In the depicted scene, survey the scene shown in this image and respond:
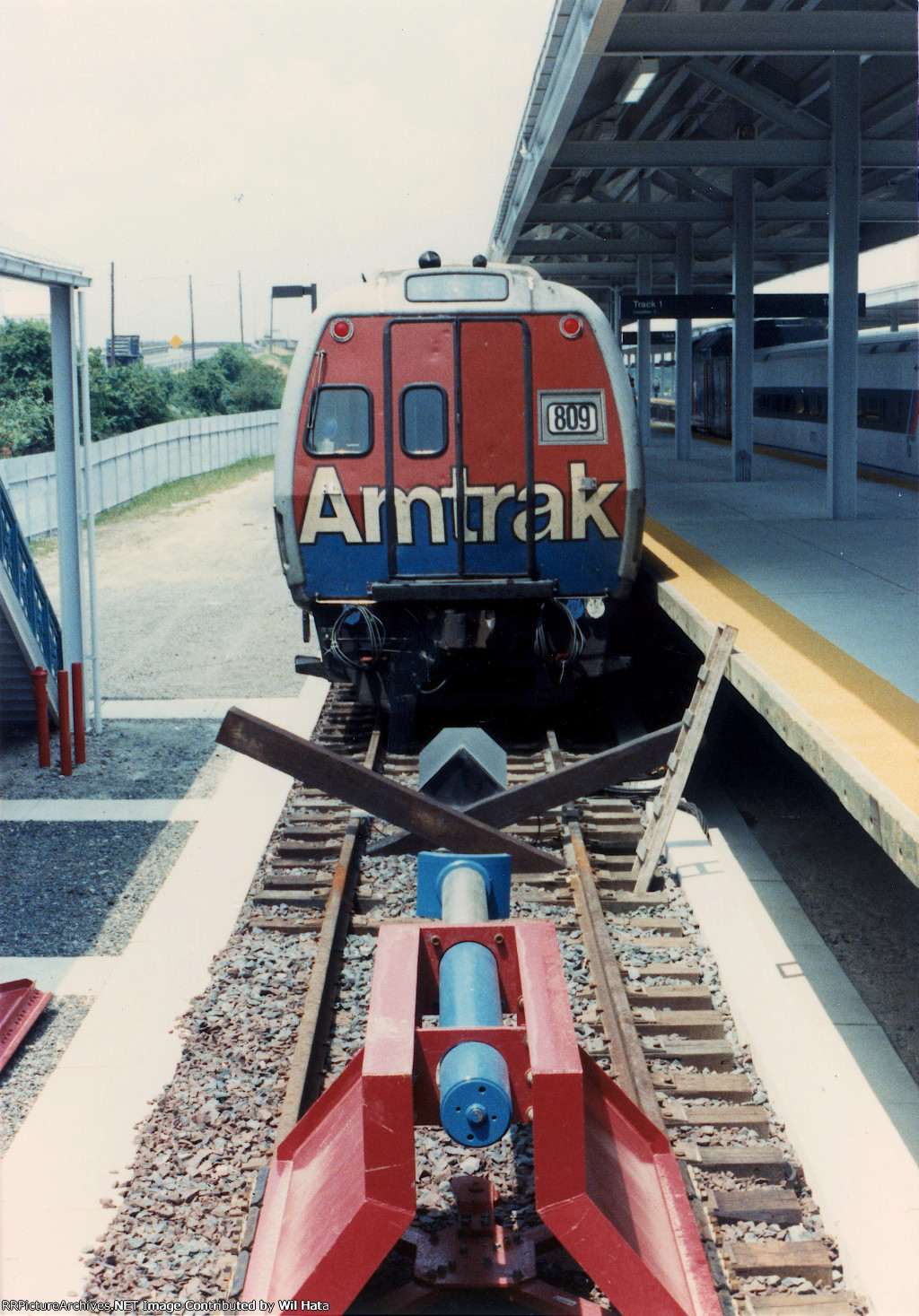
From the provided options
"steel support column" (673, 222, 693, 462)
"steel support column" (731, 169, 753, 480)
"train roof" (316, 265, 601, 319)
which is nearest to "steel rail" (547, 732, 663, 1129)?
"train roof" (316, 265, 601, 319)

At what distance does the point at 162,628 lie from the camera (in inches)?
589

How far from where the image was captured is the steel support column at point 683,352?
2033cm

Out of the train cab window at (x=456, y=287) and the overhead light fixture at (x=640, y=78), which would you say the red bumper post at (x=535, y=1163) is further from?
the overhead light fixture at (x=640, y=78)

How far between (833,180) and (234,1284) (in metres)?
11.6

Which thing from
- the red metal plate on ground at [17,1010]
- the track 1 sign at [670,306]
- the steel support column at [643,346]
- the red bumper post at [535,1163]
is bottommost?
the red metal plate on ground at [17,1010]

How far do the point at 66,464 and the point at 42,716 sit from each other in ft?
6.53

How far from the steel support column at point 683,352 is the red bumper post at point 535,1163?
17994mm

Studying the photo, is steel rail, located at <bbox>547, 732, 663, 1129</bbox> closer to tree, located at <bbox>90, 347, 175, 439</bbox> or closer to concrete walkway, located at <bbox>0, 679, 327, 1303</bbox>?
concrete walkway, located at <bbox>0, 679, 327, 1303</bbox>

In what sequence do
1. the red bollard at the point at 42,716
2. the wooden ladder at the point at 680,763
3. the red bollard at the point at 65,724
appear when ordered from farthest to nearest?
1. the red bollard at the point at 42,716
2. the red bollard at the point at 65,724
3. the wooden ladder at the point at 680,763

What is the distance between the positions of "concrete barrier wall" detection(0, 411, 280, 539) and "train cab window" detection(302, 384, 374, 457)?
8166 mm

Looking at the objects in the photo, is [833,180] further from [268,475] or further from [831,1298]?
[268,475]

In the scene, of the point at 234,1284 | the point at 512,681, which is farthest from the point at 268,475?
the point at 234,1284

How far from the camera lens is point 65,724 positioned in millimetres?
9078

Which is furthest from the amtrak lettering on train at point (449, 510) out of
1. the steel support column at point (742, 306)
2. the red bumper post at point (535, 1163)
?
the steel support column at point (742, 306)
